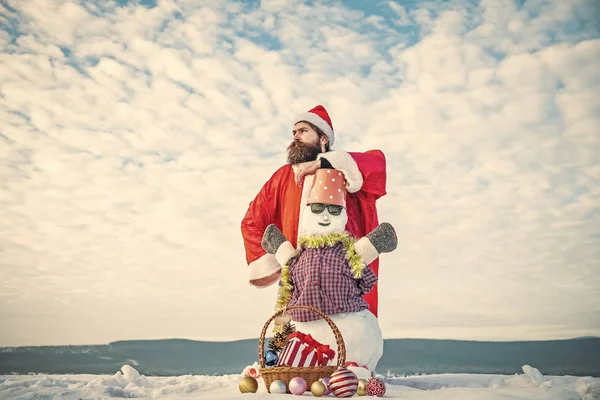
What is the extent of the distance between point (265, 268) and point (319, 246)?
0.69m

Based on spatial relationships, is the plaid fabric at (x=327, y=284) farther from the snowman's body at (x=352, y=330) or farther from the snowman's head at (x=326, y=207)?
the snowman's head at (x=326, y=207)

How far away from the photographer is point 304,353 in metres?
3.90

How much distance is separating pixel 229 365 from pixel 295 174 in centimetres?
276

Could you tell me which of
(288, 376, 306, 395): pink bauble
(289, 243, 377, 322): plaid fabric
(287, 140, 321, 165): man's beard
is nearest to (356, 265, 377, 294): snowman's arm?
(289, 243, 377, 322): plaid fabric

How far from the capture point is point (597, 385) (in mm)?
3537

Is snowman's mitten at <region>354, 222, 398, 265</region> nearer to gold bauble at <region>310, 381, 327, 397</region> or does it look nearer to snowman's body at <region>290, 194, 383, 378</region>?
snowman's body at <region>290, 194, 383, 378</region>

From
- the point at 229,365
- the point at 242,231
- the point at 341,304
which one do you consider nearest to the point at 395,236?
the point at 341,304

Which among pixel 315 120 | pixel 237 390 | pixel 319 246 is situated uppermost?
pixel 315 120

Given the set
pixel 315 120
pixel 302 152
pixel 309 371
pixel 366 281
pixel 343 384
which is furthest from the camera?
pixel 315 120

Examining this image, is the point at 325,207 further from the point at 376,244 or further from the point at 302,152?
the point at 302,152

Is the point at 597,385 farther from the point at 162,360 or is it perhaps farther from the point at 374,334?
the point at 162,360

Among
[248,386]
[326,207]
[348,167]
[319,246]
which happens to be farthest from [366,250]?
[248,386]

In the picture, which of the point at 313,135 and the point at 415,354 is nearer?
the point at 313,135

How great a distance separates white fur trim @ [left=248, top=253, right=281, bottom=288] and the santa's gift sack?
876mm
